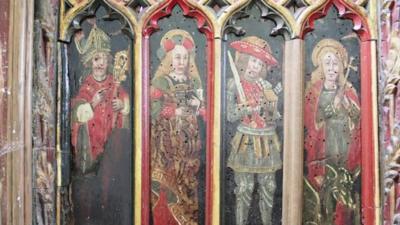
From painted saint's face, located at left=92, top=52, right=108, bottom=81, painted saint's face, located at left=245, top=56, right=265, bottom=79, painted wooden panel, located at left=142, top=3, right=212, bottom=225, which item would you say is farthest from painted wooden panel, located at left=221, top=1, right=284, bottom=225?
painted saint's face, located at left=92, top=52, right=108, bottom=81

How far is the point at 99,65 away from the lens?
12.8 ft

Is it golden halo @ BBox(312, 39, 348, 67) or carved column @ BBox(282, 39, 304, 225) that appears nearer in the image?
carved column @ BBox(282, 39, 304, 225)

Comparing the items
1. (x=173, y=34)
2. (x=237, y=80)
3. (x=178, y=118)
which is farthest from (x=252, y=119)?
(x=173, y=34)

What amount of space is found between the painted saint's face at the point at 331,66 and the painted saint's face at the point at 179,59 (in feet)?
2.26

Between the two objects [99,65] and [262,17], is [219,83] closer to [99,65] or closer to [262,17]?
[262,17]

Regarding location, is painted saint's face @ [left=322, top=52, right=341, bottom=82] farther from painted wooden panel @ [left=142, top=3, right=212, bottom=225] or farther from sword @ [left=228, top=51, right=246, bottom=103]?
painted wooden panel @ [left=142, top=3, right=212, bottom=225]

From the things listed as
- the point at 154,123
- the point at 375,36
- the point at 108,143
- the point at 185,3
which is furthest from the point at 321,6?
the point at 108,143

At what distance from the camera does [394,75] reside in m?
3.69

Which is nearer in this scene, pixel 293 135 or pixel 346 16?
pixel 293 135

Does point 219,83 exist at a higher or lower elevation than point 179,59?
lower

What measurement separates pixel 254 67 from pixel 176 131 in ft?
1.65

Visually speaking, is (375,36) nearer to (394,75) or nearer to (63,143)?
(394,75)

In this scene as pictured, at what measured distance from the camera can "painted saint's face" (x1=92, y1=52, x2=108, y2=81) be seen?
12.8ft

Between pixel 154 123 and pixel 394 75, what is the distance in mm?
1177
